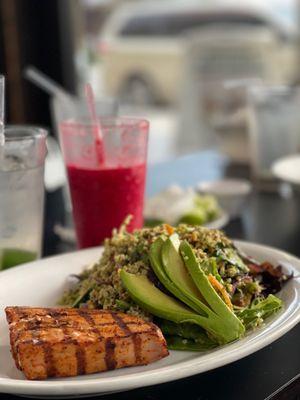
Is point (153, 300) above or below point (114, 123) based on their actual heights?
below

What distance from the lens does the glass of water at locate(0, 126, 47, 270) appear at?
1.15m

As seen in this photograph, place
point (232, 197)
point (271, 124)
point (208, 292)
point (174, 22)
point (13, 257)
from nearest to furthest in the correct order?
point (208, 292) < point (13, 257) < point (232, 197) < point (271, 124) < point (174, 22)

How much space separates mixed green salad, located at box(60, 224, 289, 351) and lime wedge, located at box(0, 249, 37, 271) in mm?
148

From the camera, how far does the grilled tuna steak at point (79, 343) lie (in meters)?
0.78

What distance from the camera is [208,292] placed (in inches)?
35.1

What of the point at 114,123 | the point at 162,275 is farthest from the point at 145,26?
the point at 162,275

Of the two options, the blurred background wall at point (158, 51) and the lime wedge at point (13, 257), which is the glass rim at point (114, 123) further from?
the blurred background wall at point (158, 51)

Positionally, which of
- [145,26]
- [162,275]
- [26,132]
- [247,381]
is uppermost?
[145,26]

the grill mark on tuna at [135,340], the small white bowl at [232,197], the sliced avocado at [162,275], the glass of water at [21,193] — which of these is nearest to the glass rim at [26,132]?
the glass of water at [21,193]

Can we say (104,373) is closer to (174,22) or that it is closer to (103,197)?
(103,197)

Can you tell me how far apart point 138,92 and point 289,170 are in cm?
502

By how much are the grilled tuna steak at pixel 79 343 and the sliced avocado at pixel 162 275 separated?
0.08m

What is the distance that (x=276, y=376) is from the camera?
2.82 ft

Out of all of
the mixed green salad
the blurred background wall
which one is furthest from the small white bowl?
the blurred background wall
